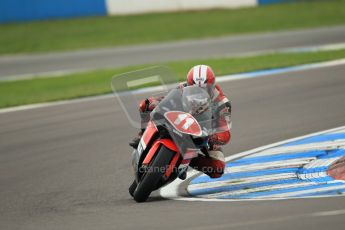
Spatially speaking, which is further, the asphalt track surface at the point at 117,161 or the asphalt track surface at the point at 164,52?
the asphalt track surface at the point at 164,52

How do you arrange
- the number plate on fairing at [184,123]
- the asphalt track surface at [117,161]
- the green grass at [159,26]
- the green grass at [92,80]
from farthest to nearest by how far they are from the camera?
the green grass at [159,26] < the green grass at [92,80] < the number plate on fairing at [184,123] < the asphalt track surface at [117,161]

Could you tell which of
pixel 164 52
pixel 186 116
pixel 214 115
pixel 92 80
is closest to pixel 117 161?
pixel 214 115

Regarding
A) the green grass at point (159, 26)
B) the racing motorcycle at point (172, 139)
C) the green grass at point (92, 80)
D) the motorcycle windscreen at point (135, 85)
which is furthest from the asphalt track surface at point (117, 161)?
the green grass at point (159, 26)

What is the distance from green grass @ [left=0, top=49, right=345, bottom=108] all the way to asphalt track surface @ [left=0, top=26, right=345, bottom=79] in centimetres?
146

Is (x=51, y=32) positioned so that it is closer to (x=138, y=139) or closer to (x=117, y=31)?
(x=117, y=31)

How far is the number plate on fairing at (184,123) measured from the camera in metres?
7.87

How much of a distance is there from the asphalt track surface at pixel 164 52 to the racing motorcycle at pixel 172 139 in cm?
1356

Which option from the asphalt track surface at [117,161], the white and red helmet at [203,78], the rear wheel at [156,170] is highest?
the white and red helmet at [203,78]

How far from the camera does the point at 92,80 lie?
1919 cm

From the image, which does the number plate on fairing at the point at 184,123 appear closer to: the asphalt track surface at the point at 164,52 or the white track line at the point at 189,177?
the white track line at the point at 189,177

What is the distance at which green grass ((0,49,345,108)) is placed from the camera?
54.4 feet

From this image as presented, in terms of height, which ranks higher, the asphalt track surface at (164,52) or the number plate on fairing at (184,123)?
the number plate on fairing at (184,123)

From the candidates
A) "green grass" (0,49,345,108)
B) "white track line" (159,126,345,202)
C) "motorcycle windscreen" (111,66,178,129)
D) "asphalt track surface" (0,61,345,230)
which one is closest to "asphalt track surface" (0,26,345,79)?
"green grass" (0,49,345,108)

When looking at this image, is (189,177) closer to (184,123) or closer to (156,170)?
(156,170)
